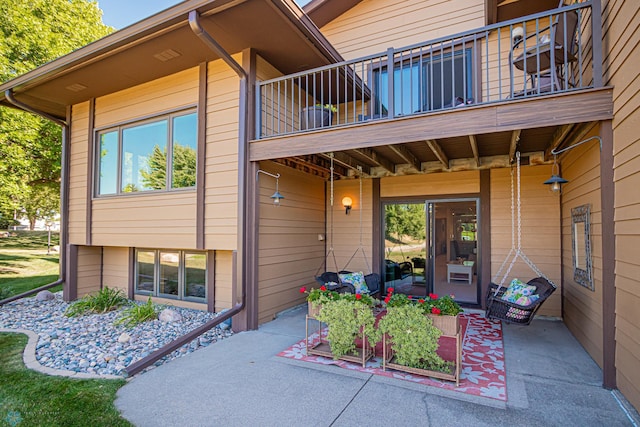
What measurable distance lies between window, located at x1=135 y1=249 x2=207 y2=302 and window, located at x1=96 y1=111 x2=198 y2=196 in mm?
1318

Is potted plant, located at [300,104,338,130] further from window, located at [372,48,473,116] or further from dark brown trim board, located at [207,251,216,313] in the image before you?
dark brown trim board, located at [207,251,216,313]

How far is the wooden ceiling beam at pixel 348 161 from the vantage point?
545 cm

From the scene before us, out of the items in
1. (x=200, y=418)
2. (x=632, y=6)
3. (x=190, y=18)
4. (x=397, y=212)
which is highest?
(x=190, y=18)

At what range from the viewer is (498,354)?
3.90 m

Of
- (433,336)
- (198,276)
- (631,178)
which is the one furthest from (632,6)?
(198,276)

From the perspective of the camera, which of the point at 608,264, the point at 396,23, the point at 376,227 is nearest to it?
the point at 608,264

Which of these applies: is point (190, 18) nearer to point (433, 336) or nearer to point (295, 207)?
point (295, 207)

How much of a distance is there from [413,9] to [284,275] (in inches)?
218

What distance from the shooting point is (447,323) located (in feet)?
10.6

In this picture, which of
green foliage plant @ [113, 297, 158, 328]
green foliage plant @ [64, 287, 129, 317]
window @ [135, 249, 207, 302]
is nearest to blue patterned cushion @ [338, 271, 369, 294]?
window @ [135, 249, 207, 302]

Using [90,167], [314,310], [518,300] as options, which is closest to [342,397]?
[314,310]

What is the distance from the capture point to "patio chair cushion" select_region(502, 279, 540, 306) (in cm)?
425

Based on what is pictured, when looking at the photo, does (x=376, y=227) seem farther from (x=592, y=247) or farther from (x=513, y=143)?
(x=592, y=247)

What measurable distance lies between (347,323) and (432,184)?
12.4 feet
